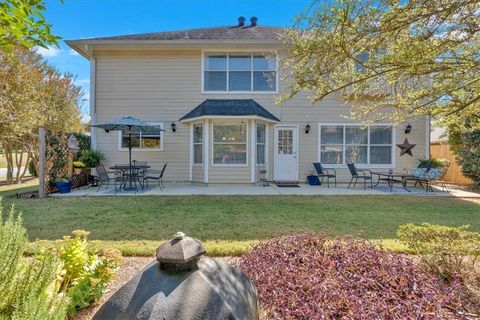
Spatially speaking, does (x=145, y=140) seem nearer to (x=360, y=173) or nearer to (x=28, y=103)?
(x=28, y=103)

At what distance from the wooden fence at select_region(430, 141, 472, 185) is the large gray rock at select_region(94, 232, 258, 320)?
14635 mm

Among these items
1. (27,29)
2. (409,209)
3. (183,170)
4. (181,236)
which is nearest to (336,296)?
(181,236)

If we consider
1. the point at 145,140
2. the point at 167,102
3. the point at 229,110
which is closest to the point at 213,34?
the point at 167,102

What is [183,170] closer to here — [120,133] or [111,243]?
[120,133]

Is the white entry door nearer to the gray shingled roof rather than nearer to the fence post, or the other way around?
the gray shingled roof

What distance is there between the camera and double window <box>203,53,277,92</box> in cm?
1190

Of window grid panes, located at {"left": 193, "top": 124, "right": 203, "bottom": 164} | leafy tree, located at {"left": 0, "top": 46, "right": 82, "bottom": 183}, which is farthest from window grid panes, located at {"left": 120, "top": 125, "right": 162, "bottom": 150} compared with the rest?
leafy tree, located at {"left": 0, "top": 46, "right": 82, "bottom": 183}

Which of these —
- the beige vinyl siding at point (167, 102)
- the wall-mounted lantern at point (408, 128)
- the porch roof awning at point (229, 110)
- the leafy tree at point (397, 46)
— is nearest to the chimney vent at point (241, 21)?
the beige vinyl siding at point (167, 102)

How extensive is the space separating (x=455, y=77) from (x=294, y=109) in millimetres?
8554

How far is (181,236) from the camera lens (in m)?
1.80

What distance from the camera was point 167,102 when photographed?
11969 mm

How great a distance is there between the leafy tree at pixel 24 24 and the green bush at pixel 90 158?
29.8 feet

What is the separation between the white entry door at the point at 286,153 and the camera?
39.3 feet

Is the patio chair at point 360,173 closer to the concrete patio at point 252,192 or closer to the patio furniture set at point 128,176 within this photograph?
the concrete patio at point 252,192
